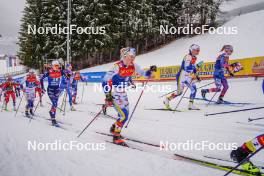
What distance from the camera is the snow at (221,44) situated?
26.7 meters

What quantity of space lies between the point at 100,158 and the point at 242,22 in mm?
36559

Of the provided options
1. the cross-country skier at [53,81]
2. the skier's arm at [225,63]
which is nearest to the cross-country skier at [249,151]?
the cross-country skier at [53,81]

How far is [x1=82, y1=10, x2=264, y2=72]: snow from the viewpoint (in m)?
26.7

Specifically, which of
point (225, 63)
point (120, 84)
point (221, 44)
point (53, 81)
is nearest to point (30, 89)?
point (53, 81)

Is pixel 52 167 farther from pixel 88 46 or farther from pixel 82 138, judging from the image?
pixel 88 46

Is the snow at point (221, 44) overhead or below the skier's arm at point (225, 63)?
overhead

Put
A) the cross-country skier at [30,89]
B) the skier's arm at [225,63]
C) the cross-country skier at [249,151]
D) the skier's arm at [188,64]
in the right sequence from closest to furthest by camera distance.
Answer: the cross-country skier at [249,151] < the skier's arm at [188,64] < the skier's arm at [225,63] < the cross-country skier at [30,89]

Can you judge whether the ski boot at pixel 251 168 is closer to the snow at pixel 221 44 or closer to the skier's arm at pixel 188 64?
the skier's arm at pixel 188 64

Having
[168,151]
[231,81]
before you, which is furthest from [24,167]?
[231,81]

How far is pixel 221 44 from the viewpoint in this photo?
3038cm

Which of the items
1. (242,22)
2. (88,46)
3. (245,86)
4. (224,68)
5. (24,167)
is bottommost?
(24,167)

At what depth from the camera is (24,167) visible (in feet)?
15.2

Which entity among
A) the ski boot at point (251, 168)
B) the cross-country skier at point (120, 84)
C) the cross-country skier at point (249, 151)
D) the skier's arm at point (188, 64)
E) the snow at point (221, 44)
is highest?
the snow at point (221, 44)

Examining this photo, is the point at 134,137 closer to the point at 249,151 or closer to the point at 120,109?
the point at 120,109
